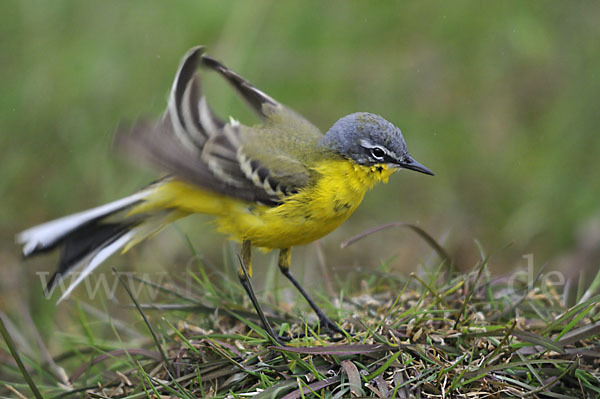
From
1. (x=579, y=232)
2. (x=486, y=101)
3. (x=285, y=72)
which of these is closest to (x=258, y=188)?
(x=285, y=72)

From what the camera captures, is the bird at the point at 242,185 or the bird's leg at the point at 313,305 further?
the bird at the point at 242,185

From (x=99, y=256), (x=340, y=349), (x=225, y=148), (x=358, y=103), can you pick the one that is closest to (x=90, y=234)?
(x=99, y=256)

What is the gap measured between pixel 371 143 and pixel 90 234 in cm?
140

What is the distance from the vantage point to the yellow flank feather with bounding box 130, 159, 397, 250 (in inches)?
135

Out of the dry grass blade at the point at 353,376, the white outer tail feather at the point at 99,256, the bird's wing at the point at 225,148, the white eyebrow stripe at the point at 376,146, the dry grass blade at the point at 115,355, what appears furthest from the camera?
the white outer tail feather at the point at 99,256

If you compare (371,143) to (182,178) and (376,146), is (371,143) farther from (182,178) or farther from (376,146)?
(182,178)

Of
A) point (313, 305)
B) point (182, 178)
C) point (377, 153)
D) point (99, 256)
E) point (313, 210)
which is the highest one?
point (377, 153)

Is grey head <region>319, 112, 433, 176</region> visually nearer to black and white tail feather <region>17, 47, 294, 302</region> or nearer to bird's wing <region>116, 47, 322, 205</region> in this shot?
bird's wing <region>116, 47, 322, 205</region>

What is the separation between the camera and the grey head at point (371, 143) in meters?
3.40

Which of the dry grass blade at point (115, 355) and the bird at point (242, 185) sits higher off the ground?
the bird at point (242, 185)

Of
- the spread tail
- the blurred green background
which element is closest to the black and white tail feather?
the spread tail

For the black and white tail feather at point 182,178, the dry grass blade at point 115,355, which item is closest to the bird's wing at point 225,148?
the black and white tail feather at point 182,178

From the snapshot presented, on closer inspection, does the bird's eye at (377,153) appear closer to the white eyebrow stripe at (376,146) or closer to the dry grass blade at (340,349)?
the white eyebrow stripe at (376,146)

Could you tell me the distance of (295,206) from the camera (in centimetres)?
345
